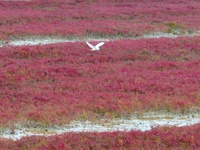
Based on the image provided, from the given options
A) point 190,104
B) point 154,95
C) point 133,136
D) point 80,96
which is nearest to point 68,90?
point 80,96

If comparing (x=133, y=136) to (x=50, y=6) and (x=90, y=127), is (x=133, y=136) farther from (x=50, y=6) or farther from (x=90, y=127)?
A: (x=50, y=6)

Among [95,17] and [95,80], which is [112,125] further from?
[95,17]

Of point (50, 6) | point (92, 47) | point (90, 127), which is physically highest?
point (90, 127)

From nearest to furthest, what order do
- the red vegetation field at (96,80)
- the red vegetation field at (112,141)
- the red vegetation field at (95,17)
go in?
the red vegetation field at (112,141) → the red vegetation field at (96,80) → the red vegetation field at (95,17)

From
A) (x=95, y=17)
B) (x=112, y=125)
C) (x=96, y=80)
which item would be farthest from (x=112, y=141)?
(x=95, y=17)

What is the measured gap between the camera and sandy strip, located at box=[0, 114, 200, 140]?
17.0m

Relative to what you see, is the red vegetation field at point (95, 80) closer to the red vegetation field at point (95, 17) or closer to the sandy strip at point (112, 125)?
the sandy strip at point (112, 125)

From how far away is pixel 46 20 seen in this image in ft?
132

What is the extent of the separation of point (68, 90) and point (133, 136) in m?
6.49

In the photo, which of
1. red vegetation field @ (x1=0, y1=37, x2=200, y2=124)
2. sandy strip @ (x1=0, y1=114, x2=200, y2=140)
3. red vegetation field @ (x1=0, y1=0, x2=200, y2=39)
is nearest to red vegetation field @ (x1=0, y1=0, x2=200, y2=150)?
red vegetation field @ (x1=0, y1=37, x2=200, y2=124)

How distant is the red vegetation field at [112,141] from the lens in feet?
48.2

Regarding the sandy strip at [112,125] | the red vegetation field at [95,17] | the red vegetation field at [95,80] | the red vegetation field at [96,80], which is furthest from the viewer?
the red vegetation field at [95,17]

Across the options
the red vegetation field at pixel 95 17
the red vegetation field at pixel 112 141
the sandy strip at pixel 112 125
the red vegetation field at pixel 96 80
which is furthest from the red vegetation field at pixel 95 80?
the red vegetation field at pixel 95 17

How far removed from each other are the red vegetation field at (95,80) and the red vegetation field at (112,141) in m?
2.63
